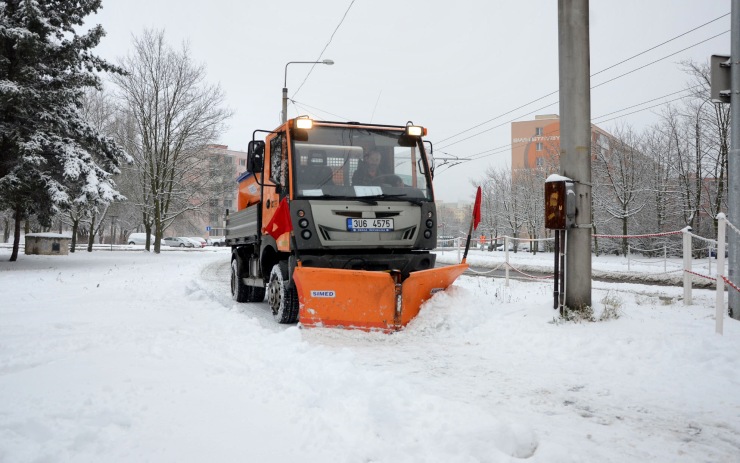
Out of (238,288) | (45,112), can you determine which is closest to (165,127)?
(45,112)

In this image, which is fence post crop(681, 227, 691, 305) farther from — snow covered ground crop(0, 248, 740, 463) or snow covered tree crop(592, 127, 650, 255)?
snow covered tree crop(592, 127, 650, 255)

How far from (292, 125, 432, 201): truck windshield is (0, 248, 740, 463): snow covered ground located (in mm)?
1621

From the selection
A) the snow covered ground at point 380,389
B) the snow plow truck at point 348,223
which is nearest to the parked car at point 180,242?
the snow covered ground at point 380,389

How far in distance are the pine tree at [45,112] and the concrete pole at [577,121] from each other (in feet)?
50.5

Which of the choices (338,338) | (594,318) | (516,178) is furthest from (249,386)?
(516,178)

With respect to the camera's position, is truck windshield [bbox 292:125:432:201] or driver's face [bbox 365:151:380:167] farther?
driver's face [bbox 365:151:380:167]

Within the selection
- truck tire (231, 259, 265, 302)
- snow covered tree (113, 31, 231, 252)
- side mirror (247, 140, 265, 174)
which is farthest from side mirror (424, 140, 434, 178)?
snow covered tree (113, 31, 231, 252)

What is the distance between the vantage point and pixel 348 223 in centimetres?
611

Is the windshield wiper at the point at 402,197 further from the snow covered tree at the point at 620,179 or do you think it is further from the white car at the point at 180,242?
the white car at the point at 180,242

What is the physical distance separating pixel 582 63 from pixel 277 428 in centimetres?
561

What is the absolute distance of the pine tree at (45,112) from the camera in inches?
607

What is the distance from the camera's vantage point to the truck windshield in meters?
6.30

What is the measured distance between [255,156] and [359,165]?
1.49m

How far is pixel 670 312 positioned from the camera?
246 inches
